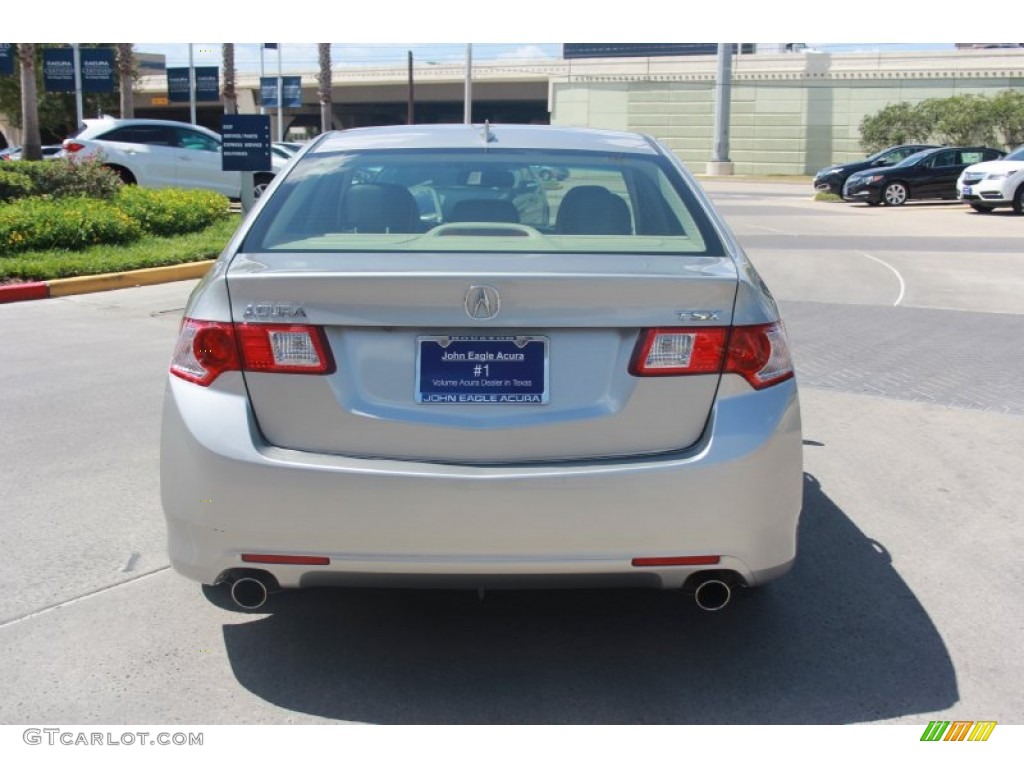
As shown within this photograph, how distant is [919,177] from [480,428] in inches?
1246

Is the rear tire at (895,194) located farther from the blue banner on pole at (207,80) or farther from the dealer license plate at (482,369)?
the blue banner on pole at (207,80)

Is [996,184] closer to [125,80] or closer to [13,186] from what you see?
[13,186]

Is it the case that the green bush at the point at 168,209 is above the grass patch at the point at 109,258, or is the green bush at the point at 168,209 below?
above

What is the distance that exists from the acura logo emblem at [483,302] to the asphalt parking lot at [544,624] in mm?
1210

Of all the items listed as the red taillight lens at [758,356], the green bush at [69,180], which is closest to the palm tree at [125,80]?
the green bush at [69,180]

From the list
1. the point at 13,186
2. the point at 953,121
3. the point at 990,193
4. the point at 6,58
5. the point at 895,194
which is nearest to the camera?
the point at 13,186

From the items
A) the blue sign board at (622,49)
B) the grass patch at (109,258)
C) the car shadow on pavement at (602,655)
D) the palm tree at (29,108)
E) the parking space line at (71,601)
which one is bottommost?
the car shadow on pavement at (602,655)

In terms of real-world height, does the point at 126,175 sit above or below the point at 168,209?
above

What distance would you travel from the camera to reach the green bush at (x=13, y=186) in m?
16.7

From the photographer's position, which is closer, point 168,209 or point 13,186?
point 13,186

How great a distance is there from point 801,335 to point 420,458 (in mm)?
7564

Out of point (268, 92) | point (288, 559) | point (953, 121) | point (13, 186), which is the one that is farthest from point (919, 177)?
point (268, 92)

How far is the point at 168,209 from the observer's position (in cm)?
1709
